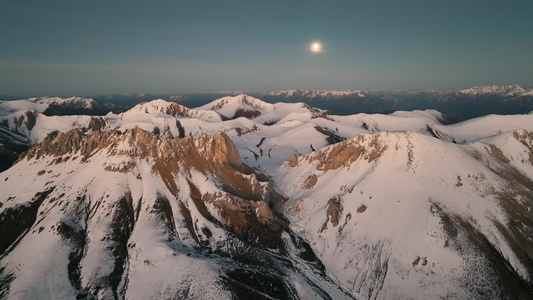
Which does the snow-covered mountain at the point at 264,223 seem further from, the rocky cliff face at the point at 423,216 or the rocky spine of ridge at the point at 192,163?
the rocky spine of ridge at the point at 192,163

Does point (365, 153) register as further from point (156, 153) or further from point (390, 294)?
point (156, 153)

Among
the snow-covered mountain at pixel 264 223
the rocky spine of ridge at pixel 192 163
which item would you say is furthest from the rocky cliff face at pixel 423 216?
the rocky spine of ridge at pixel 192 163

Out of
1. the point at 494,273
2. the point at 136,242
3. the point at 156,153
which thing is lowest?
the point at 136,242

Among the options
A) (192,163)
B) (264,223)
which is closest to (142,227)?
(192,163)

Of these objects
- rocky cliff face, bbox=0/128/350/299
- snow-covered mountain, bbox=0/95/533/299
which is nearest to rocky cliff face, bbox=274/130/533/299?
snow-covered mountain, bbox=0/95/533/299

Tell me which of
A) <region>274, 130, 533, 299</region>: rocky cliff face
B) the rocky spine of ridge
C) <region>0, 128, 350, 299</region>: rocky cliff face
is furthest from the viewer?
the rocky spine of ridge

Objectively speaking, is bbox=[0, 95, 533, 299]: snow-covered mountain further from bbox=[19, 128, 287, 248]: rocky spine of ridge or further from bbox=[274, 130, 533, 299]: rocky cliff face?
bbox=[19, 128, 287, 248]: rocky spine of ridge

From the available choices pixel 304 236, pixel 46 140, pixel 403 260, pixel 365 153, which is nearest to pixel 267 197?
pixel 304 236
